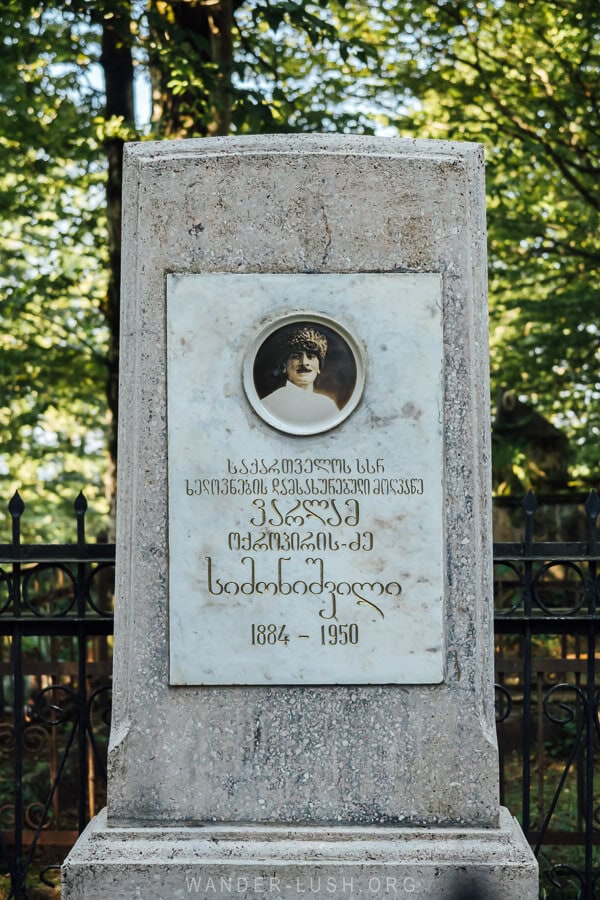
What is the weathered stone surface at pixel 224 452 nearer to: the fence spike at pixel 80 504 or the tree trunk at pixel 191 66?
the fence spike at pixel 80 504

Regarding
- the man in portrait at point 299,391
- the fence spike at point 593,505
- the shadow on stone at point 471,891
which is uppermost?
the man in portrait at point 299,391

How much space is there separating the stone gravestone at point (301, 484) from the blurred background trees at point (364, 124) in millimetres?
3264

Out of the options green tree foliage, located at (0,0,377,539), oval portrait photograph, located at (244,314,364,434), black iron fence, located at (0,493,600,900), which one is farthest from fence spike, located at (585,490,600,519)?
green tree foliage, located at (0,0,377,539)

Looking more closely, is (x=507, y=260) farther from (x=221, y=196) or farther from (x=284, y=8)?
(x=221, y=196)

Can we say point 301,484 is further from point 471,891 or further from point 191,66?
point 191,66

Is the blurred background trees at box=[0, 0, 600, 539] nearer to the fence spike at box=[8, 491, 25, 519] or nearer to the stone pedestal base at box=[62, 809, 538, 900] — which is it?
the fence spike at box=[8, 491, 25, 519]

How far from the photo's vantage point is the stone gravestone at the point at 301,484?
2.93 m

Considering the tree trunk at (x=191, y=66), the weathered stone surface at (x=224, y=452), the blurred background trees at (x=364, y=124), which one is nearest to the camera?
the weathered stone surface at (x=224, y=452)

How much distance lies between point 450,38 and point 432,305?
21.2 feet

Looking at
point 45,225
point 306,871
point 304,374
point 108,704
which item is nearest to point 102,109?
point 45,225

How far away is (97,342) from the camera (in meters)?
11.5

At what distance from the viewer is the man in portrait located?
2.96 metres

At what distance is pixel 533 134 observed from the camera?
8.57m

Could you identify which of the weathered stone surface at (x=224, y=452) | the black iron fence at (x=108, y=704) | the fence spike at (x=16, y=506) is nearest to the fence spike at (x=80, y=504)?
the black iron fence at (x=108, y=704)
